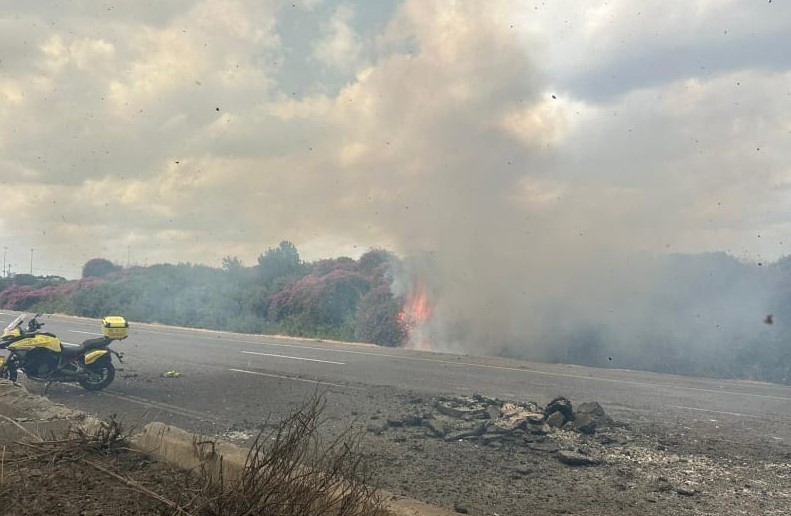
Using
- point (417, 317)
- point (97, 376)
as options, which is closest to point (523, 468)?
point (97, 376)

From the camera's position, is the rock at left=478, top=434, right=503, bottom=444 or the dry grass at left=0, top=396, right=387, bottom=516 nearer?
the dry grass at left=0, top=396, right=387, bottom=516

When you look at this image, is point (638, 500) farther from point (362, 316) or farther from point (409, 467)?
point (362, 316)

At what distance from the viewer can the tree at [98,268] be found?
5731 cm

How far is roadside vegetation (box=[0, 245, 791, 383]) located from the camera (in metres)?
19.4

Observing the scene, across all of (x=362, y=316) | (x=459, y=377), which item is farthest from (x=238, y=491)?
(x=362, y=316)

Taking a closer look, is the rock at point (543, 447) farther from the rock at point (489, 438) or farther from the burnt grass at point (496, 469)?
the rock at point (489, 438)

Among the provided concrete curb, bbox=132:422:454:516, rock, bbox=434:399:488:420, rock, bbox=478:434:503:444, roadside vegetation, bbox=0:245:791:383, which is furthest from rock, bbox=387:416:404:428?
roadside vegetation, bbox=0:245:791:383

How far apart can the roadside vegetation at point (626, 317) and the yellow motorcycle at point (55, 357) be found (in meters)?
15.7

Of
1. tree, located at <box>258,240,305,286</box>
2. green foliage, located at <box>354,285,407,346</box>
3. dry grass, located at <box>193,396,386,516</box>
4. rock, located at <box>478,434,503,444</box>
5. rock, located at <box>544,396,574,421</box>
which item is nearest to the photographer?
dry grass, located at <box>193,396,386,516</box>

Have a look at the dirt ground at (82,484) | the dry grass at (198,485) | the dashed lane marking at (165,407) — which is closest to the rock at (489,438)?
the dashed lane marking at (165,407)

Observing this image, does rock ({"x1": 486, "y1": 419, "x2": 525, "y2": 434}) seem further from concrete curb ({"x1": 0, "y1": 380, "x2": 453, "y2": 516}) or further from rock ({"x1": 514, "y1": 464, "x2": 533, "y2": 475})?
concrete curb ({"x1": 0, "y1": 380, "x2": 453, "y2": 516})

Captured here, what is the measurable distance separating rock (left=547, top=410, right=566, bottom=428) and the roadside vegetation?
41.5ft

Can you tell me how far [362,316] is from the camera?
27703 millimetres

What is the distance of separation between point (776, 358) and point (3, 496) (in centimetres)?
2026
